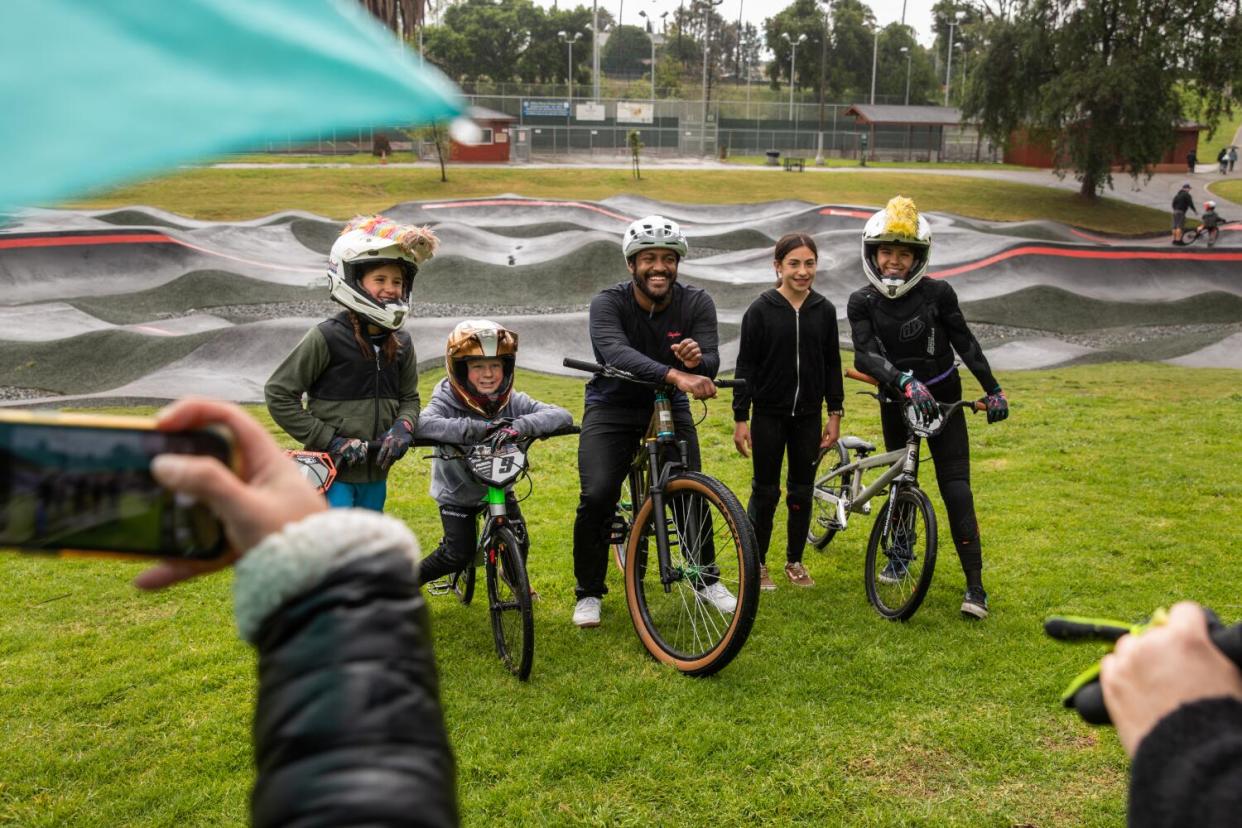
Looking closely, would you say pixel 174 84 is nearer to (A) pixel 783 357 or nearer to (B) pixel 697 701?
(B) pixel 697 701

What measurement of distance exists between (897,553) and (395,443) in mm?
3107

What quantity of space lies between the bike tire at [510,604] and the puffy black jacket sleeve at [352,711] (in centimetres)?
396

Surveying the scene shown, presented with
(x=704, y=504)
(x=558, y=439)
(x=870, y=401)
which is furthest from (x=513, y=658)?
(x=870, y=401)

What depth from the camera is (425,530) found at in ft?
27.1

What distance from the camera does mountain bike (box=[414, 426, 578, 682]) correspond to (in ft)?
17.4

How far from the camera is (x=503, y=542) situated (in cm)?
549

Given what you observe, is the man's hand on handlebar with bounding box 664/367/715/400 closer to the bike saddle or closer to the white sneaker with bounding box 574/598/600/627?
the white sneaker with bounding box 574/598/600/627

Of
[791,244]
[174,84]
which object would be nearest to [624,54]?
[791,244]

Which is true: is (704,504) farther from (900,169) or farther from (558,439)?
(900,169)

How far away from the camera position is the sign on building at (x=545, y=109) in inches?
2581

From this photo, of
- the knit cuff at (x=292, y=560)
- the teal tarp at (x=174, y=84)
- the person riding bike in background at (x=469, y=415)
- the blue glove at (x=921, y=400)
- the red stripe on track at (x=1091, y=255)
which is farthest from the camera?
the red stripe on track at (x=1091, y=255)

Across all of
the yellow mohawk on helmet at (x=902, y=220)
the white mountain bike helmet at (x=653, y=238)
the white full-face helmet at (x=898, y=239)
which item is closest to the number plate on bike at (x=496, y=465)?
the white mountain bike helmet at (x=653, y=238)

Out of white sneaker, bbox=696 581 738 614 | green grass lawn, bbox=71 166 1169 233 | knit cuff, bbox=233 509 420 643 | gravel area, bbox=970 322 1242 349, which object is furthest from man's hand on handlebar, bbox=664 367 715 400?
green grass lawn, bbox=71 166 1169 233

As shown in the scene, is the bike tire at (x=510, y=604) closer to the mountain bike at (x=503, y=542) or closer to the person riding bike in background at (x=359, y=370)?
the mountain bike at (x=503, y=542)
